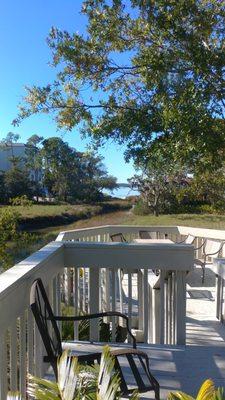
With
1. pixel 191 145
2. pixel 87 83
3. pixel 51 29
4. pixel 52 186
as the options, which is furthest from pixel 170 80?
pixel 52 186

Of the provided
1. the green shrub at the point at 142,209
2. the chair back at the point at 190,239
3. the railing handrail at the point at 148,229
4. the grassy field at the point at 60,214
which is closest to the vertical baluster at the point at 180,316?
the railing handrail at the point at 148,229

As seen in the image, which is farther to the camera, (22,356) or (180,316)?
(180,316)

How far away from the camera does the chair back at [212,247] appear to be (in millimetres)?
6832

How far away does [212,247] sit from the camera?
23.6 feet

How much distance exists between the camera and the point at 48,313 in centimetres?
263

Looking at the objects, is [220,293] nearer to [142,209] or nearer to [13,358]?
[13,358]

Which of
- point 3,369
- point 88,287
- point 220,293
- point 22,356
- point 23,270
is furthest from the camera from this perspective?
point 220,293

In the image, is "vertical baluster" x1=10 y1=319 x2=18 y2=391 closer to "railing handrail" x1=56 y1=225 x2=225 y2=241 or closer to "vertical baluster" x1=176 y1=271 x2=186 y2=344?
"vertical baluster" x1=176 y1=271 x2=186 y2=344

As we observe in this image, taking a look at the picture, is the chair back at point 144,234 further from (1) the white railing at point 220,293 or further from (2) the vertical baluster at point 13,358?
(2) the vertical baluster at point 13,358

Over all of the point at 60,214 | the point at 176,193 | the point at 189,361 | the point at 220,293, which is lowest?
the point at 189,361

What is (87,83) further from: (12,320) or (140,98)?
(12,320)

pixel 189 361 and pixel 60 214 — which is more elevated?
pixel 60 214

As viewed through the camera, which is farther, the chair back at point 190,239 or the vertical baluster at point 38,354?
the chair back at point 190,239

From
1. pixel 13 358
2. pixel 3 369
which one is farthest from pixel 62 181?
pixel 3 369
